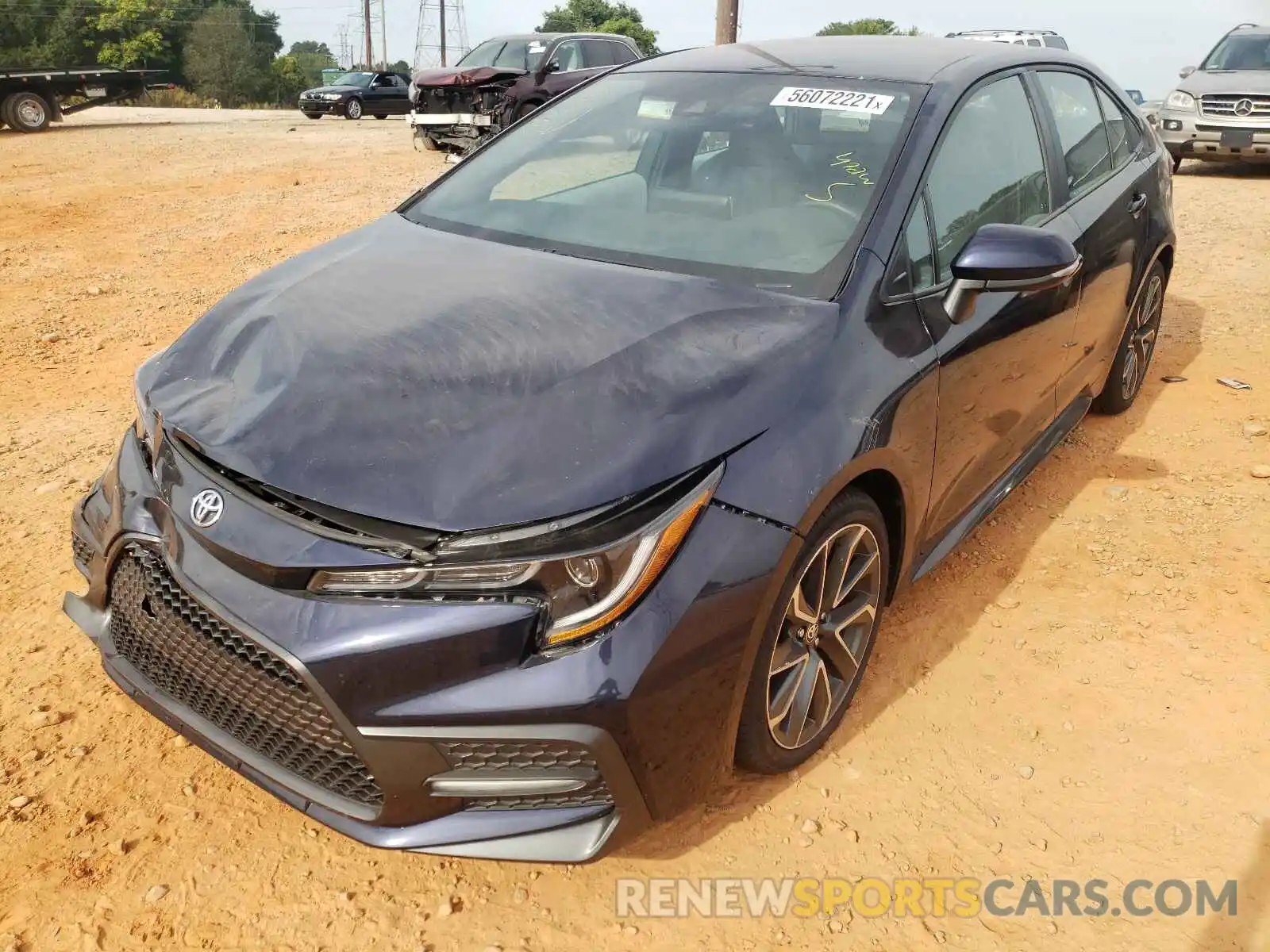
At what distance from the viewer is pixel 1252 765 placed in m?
2.49

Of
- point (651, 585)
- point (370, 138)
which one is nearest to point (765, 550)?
point (651, 585)

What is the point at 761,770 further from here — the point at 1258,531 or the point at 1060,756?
the point at 1258,531

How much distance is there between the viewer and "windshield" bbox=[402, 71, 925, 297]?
101 inches

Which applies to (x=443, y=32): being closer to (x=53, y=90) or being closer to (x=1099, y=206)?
(x=53, y=90)

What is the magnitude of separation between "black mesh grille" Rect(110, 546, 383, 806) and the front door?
5.45ft

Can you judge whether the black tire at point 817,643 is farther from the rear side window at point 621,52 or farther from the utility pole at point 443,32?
the utility pole at point 443,32

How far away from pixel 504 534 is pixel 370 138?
1886 centimetres

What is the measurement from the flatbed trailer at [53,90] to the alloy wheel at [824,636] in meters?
20.6

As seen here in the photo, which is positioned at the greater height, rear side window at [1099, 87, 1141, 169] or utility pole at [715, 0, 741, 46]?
utility pole at [715, 0, 741, 46]

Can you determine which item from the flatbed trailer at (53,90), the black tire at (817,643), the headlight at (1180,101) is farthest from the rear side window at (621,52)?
the black tire at (817,643)

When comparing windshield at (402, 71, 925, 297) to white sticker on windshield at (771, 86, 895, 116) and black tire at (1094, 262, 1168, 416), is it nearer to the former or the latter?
white sticker on windshield at (771, 86, 895, 116)

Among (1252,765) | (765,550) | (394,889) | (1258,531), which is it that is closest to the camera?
(765,550)

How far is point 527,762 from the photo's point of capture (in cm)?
178


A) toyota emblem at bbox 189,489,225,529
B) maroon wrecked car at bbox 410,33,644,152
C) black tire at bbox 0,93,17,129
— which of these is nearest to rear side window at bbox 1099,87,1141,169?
toyota emblem at bbox 189,489,225,529
